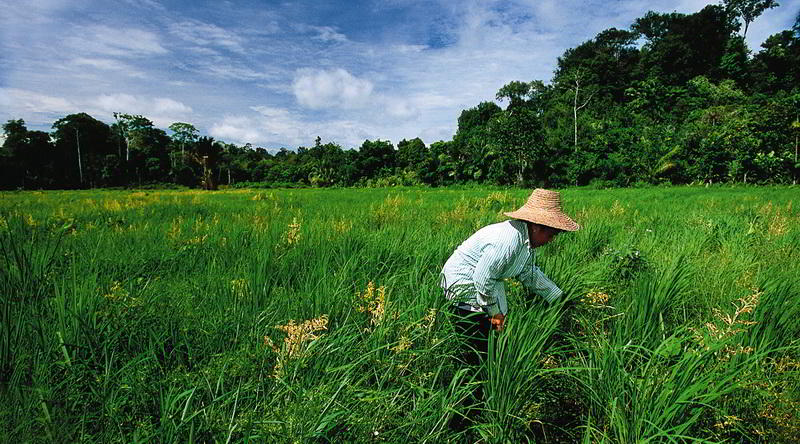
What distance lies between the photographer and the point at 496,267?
2158 mm

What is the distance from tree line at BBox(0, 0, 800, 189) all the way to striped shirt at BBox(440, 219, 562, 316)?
3068cm

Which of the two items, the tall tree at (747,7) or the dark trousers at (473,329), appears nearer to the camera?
the dark trousers at (473,329)

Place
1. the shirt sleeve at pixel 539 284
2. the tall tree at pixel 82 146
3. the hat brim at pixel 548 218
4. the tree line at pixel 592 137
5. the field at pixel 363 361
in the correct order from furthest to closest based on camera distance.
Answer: the tall tree at pixel 82 146 → the tree line at pixel 592 137 → the shirt sleeve at pixel 539 284 → the hat brim at pixel 548 218 → the field at pixel 363 361

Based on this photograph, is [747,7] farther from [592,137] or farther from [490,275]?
[490,275]

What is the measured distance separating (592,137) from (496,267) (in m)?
38.3

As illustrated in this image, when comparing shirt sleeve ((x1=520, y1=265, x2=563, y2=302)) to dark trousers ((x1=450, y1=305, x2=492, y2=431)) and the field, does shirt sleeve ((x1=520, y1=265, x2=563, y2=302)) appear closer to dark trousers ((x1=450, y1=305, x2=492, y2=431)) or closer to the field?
the field

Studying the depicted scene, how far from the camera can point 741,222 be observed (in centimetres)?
554

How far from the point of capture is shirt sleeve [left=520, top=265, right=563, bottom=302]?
237 centimetres

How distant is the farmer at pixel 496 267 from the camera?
2.16 metres

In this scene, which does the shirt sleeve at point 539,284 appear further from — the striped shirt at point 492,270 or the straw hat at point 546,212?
the straw hat at point 546,212

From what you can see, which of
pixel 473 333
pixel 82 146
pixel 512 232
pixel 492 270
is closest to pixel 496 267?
pixel 492 270

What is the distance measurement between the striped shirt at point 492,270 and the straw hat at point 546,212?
12 cm

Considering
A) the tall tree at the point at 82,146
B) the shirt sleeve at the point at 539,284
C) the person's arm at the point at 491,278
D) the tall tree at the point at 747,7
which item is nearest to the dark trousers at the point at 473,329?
the person's arm at the point at 491,278

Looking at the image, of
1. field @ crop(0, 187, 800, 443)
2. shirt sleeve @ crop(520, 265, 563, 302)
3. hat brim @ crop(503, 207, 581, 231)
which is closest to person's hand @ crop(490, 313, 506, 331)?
field @ crop(0, 187, 800, 443)
